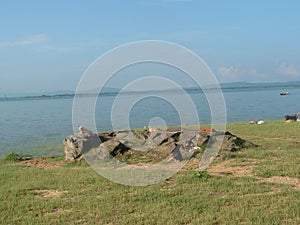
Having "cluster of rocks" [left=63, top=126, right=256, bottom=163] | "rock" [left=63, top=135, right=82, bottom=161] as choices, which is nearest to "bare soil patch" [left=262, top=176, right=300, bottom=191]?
"cluster of rocks" [left=63, top=126, right=256, bottom=163]

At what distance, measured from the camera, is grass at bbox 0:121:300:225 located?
6.98m

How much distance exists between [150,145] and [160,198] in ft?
21.5

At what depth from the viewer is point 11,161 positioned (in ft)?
50.9

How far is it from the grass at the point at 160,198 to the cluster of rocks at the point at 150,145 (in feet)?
6.83

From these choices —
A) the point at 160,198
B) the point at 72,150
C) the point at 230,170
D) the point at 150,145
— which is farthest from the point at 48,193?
the point at 150,145

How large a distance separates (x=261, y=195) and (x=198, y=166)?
409cm

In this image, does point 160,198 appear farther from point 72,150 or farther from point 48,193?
point 72,150

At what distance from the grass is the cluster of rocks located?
2.08 m

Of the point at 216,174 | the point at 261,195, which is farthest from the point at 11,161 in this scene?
the point at 261,195

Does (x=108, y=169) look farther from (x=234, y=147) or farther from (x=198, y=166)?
(x=234, y=147)

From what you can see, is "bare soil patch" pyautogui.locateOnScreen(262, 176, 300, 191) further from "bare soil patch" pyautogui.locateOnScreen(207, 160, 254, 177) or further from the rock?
the rock

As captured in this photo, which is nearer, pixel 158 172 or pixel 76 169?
pixel 158 172

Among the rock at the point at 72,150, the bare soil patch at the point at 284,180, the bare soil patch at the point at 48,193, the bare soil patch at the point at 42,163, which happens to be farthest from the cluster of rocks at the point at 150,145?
the bare soil patch at the point at 48,193

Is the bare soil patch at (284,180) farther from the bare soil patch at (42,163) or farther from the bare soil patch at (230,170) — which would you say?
the bare soil patch at (42,163)
